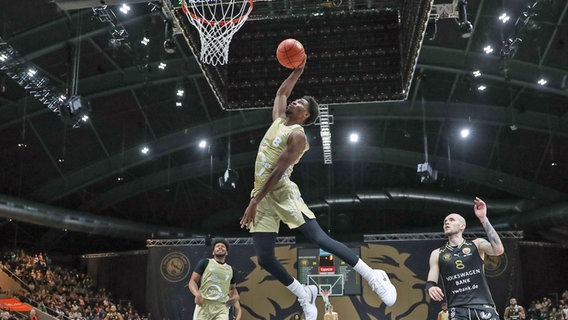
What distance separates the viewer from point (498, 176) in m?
26.9

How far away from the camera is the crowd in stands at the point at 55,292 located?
22530 mm

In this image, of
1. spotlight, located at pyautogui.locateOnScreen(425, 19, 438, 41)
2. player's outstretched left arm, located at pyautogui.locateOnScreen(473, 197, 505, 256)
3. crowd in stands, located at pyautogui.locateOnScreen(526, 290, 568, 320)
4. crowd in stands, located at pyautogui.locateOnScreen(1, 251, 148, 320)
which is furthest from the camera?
crowd in stands, located at pyautogui.locateOnScreen(1, 251, 148, 320)

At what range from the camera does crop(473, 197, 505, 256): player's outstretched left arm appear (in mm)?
5395

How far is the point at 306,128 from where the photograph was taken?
26.1 meters

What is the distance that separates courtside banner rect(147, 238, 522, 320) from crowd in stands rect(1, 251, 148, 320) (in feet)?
9.29

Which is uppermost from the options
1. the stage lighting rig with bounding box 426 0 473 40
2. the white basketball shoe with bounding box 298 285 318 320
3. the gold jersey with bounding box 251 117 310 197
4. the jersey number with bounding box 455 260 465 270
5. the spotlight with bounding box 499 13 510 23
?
the spotlight with bounding box 499 13 510 23

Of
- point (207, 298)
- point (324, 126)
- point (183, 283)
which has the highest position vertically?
point (324, 126)

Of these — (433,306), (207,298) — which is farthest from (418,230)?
(207,298)

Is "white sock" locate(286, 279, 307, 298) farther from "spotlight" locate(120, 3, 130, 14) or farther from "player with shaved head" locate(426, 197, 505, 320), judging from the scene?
"spotlight" locate(120, 3, 130, 14)

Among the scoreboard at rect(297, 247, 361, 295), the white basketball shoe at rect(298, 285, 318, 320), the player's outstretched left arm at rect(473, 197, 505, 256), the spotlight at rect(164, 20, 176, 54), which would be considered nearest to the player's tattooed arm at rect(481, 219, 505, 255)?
the player's outstretched left arm at rect(473, 197, 505, 256)

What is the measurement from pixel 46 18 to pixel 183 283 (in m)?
11.2

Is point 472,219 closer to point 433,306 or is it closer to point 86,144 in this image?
point 433,306

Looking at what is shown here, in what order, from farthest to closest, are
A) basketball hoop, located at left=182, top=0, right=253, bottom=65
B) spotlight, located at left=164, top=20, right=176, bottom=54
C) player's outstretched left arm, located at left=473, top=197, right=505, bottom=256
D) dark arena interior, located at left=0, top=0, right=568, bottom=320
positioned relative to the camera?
spotlight, located at left=164, top=20, right=176, bottom=54, dark arena interior, located at left=0, top=0, right=568, bottom=320, basketball hoop, located at left=182, top=0, right=253, bottom=65, player's outstretched left arm, located at left=473, top=197, right=505, bottom=256

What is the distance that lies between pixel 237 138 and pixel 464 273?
22.6 meters
